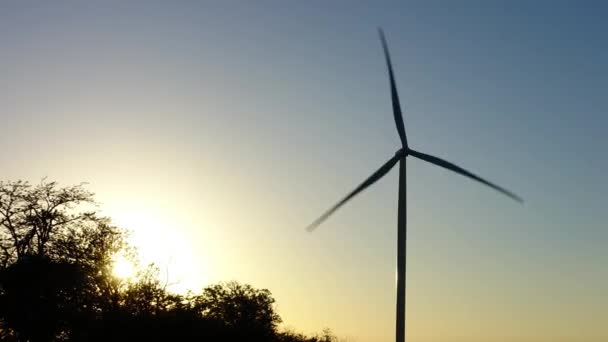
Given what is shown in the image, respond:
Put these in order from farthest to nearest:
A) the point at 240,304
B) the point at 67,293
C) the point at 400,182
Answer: the point at 240,304 < the point at 67,293 < the point at 400,182

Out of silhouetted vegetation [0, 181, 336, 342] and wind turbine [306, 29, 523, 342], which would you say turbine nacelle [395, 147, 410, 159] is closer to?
wind turbine [306, 29, 523, 342]

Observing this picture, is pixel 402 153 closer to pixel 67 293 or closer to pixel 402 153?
pixel 402 153

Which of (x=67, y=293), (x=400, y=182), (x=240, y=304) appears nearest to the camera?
(x=400, y=182)

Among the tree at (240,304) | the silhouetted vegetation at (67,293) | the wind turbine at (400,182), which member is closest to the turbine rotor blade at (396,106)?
the wind turbine at (400,182)

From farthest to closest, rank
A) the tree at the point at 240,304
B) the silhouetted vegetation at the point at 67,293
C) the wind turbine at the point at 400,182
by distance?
the tree at the point at 240,304
the silhouetted vegetation at the point at 67,293
the wind turbine at the point at 400,182

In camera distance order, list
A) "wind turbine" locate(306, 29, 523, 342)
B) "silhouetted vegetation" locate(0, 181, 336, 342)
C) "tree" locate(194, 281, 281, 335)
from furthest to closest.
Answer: "tree" locate(194, 281, 281, 335)
"silhouetted vegetation" locate(0, 181, 336, 342)
"wind turbine" locate(306, 29, 523, 342)

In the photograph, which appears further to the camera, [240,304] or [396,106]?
[240,304]

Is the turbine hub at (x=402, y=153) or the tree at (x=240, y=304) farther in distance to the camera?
the tree at (x=240, y=304)

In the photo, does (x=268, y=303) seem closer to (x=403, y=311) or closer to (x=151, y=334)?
(x=151, y=334)

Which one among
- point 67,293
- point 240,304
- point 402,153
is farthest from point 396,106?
point 240,304

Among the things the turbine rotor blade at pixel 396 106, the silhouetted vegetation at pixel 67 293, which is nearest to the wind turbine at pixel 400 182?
the turbine rotor blade at pixel 396 106

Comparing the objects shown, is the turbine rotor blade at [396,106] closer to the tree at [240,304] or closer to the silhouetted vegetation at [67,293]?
the silhouetted vegetation at [67,293]

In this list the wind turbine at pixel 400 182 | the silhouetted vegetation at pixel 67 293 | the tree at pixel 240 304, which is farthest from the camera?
the tree at pixel 240 304

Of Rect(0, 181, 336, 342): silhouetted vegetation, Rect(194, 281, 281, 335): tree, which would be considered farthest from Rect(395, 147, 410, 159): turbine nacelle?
Rect(194, 281, 281, 335): tree
